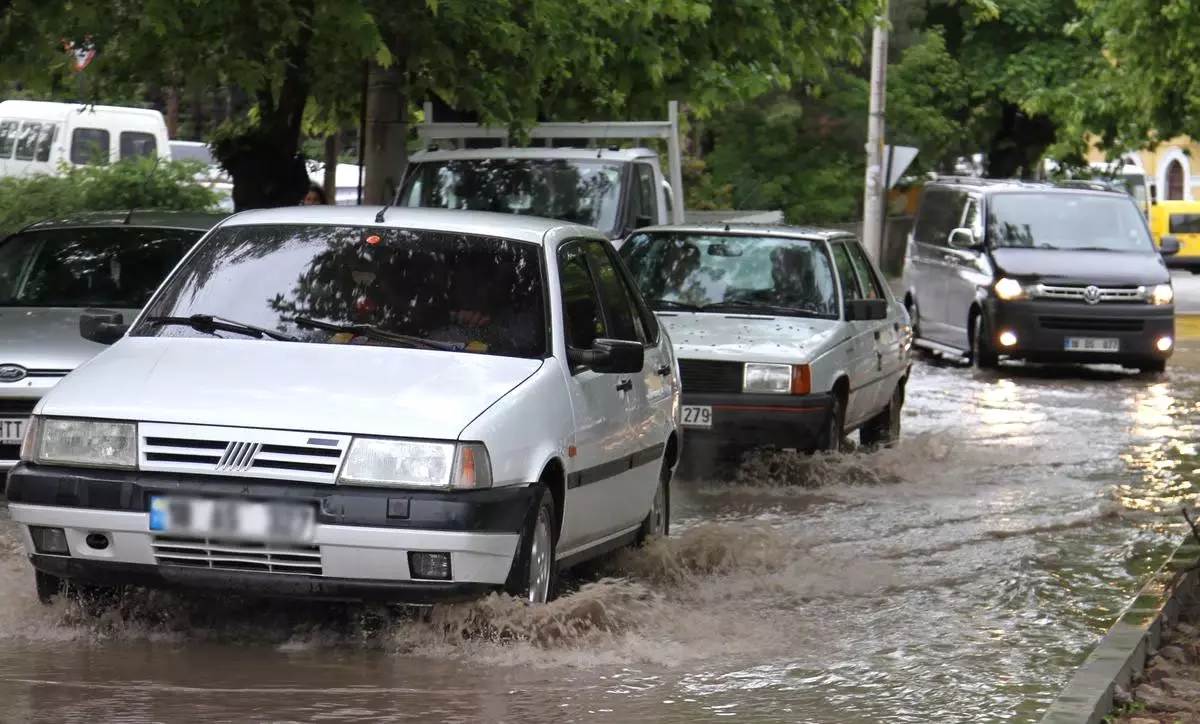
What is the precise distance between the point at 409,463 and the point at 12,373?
14.5 ft

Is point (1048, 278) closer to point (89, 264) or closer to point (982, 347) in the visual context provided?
point (982, 347)

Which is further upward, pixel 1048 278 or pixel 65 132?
pixel 65 132

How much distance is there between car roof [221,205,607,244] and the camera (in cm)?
Result: 812

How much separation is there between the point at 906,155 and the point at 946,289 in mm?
6728

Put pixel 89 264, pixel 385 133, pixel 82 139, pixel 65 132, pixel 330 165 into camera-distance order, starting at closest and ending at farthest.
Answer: pixel 89 264 → pixel 385 133 → pixel 330 165 → pixel 82 139 → pixel 65 132

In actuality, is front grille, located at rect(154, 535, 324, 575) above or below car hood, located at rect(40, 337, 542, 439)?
below

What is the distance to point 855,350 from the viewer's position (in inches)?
523

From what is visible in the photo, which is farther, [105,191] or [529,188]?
[105,191]

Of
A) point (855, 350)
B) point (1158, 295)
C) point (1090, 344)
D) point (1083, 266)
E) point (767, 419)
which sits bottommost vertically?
point (1090, 344)

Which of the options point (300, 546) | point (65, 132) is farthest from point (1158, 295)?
point (65, 132)

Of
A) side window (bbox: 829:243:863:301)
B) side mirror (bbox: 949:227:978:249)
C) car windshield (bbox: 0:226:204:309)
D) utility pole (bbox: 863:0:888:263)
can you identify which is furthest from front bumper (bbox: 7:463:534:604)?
utility pole (bbox: 863:0:888:263)

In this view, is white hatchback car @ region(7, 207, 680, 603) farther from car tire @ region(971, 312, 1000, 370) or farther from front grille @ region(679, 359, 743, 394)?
car tire @ region(971, 312, 1000, 370)

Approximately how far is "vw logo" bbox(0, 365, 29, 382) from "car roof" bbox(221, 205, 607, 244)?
256 centimetres

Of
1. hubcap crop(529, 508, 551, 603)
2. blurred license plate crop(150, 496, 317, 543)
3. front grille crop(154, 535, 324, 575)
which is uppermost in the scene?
blurred license plate crop(150, 496, 317, 543)
